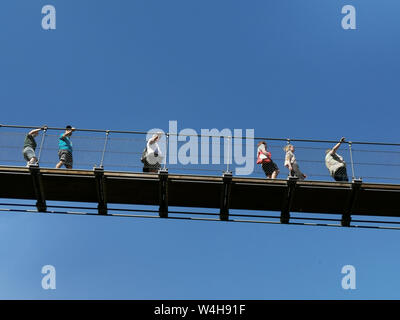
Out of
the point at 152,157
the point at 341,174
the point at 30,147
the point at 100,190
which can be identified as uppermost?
the point at 30,147

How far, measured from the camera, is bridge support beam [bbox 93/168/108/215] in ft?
41.7

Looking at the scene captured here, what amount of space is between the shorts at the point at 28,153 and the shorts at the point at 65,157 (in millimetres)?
622

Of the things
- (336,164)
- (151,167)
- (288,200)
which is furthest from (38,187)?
(336,164)

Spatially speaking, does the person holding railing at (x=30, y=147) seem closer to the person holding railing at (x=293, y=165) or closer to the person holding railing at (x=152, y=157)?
the person holding railing at (x=152, y=157)

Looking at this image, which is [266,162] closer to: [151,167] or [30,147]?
[151,167]

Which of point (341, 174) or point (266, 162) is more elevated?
point (266, 162)

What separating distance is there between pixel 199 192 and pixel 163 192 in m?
0.82

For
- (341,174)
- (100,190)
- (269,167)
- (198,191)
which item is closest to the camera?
(100,190)

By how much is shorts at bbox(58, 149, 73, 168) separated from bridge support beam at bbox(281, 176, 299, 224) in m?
5.01

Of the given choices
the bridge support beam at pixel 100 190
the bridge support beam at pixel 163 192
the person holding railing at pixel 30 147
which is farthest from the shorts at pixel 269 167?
the person holding railing at pixel 30 147

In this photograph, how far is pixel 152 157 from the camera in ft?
43.5

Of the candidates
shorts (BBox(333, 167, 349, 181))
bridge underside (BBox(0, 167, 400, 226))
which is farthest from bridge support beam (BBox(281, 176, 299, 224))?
shorts (BBox(333, 167, 349, 181))

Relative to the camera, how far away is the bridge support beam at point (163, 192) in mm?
12703

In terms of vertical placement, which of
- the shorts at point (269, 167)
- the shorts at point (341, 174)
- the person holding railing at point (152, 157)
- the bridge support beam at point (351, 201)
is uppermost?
the person holding railing at point (152, 157)
